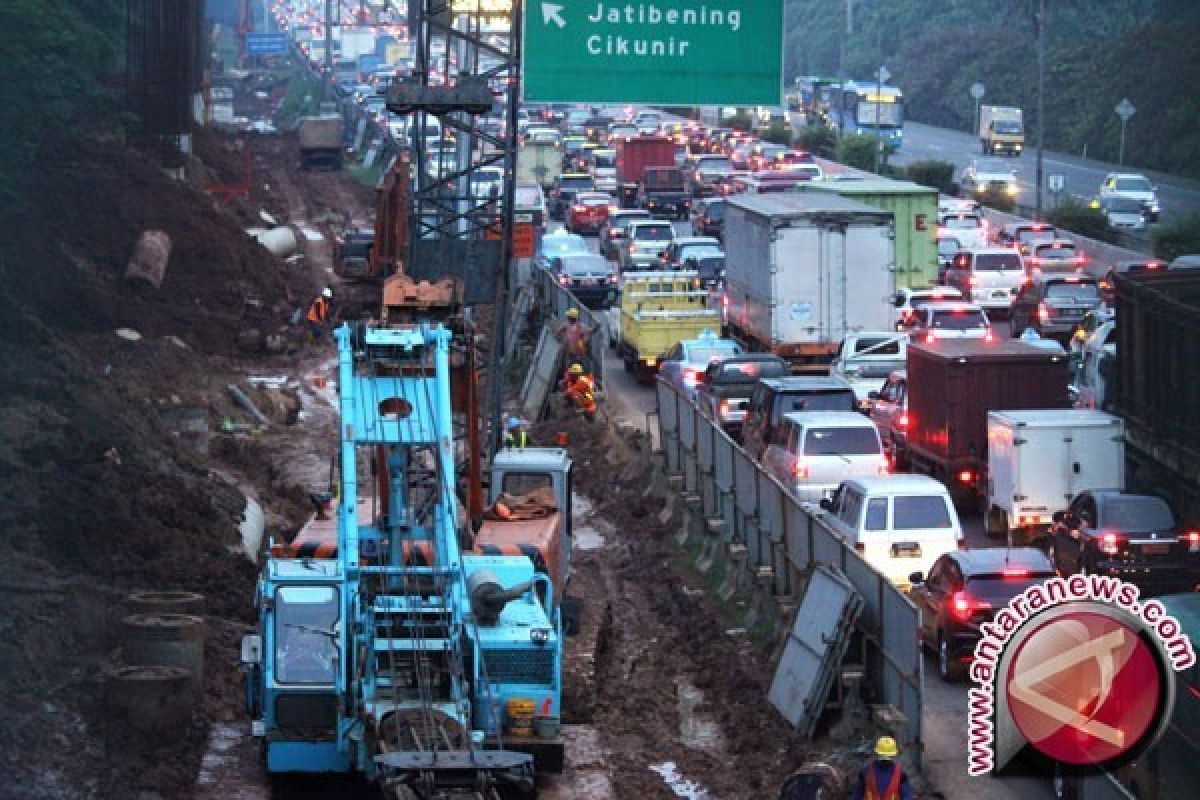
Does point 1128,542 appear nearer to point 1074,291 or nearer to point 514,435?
point 514,435

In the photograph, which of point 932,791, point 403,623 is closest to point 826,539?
point 932,791

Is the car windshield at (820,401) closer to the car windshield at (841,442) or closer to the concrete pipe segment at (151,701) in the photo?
the car windshield at (841,442)

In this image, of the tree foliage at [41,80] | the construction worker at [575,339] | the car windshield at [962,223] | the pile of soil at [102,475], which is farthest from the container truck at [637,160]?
the construction worker at [575,339]

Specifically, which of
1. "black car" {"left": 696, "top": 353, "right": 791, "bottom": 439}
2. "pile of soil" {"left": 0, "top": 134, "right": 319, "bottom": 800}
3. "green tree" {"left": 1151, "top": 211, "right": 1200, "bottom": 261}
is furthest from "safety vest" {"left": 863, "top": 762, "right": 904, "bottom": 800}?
"green tree" {"left": 1151, "top": 211, "right": 1200, "bottom": 261}

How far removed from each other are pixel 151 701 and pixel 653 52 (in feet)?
49.4

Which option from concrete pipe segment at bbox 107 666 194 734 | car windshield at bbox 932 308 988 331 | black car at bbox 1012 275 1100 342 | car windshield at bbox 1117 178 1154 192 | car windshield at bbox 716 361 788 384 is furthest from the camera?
car windshield at bbox 1117 178 1154 192

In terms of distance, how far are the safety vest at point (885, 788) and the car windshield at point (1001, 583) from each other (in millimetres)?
7932

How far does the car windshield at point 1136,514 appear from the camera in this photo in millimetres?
26828

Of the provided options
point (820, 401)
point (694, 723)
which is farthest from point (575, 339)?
point (694, 723)

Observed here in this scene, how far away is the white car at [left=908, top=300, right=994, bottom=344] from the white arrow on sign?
12566mm

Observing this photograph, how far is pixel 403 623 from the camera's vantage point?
20.2m

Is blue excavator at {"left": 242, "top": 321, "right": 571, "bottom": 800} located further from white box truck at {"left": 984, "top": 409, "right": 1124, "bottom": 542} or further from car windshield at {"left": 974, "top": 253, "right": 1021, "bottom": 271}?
car windshield at {"left": 974, "top": 253, "right": 1021, "bottom": 271}

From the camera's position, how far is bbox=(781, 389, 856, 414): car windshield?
113 ft

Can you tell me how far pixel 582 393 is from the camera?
4366cm
